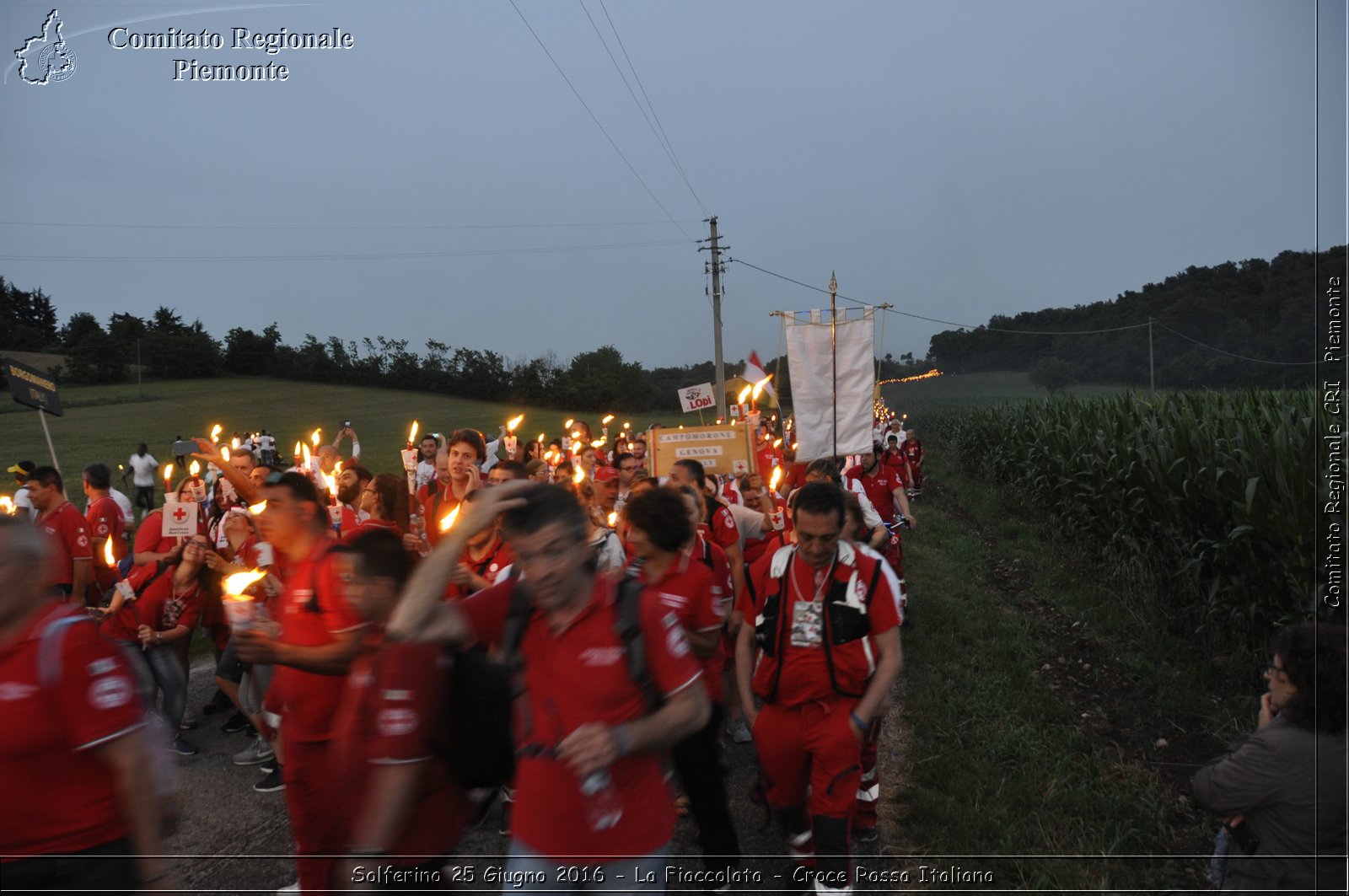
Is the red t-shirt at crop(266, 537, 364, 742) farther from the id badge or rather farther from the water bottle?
the id badge

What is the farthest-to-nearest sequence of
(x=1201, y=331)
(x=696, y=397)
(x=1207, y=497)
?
(x=1201, y=331)
(x=696, y=397)
(x=1207, y=497)

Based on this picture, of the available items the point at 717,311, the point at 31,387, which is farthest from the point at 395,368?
the point at 31,387

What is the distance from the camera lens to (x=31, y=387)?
8.12 meters

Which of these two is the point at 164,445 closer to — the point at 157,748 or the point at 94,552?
the point at 94,552

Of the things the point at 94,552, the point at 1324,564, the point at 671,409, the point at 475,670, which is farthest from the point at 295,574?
the point at 671,409

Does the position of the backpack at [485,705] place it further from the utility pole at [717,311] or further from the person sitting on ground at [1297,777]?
the utility pole at [717,311]

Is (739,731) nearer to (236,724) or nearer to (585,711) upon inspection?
(236,724)

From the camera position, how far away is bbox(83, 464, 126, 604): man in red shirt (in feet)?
22.4

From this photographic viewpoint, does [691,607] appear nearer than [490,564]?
Yes

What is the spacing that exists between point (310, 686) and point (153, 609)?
131 inches

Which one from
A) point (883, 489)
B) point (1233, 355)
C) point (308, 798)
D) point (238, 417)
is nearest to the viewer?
point (308, 798)

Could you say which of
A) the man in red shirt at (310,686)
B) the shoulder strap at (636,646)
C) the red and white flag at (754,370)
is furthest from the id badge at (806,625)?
the red and white flag at (754,370)

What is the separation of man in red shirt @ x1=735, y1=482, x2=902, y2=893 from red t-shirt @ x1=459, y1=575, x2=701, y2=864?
1.31 meters

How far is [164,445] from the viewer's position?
33938mm
